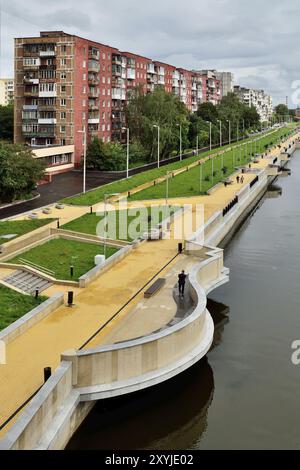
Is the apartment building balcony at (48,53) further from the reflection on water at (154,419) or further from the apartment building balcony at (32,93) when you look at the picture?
the reflection on water at (154,419)

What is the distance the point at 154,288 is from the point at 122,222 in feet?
54.5

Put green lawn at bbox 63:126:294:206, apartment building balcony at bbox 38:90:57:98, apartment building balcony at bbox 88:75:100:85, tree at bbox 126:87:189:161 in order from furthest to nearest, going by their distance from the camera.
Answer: tree at bbox 126:87:189:161, apartment building balcony at bbox 88:75:100:85, apartment building balcony at bbox 38:90:57:98, green lawn at bbox 63:126:294:206

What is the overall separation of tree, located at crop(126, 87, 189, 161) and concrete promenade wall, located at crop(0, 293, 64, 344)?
63.0m

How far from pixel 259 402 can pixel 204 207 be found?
3212 centimetres

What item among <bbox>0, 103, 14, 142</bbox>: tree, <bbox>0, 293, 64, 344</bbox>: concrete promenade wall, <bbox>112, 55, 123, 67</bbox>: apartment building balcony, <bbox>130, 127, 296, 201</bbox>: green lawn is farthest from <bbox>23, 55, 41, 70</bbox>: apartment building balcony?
<bbox>0, 293, 64, 344</bbox>: concrete promenade wall

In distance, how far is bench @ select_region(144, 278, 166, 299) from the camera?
25.7 metres

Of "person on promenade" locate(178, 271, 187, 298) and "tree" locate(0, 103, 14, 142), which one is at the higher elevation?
"tree" locate(0, 103, 14, 142)

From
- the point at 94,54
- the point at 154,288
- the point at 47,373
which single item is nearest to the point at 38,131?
the point at 94,54

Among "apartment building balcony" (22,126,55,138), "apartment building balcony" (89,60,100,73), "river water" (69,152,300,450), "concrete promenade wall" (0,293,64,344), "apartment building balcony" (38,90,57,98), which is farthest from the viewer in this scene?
"apartment building balcony" (89,60,100,73)

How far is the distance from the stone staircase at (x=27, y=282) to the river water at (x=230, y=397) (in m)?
8.83

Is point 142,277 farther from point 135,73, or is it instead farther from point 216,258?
point 135,73

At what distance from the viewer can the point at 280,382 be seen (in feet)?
69.7

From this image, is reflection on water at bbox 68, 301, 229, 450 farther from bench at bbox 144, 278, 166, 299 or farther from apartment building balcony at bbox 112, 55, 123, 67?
apartment building balcony at bbox 112, 55, 123, 67

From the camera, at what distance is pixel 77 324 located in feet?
73.5
